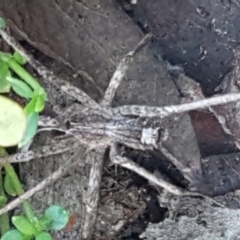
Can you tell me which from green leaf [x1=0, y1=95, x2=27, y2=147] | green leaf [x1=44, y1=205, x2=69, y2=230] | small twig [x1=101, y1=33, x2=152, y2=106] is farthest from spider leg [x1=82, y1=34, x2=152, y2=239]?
green leaf [x1=0, y1=95, x2=27, y2=147]

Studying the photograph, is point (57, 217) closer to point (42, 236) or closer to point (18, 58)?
point (42, 236)

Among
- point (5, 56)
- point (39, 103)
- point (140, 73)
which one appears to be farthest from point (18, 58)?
point (140, 73)

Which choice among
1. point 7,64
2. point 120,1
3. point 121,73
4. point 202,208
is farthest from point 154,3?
point 202,208

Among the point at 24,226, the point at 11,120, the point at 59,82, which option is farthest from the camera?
the point at 59,82

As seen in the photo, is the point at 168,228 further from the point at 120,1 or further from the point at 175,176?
the point at 120,1

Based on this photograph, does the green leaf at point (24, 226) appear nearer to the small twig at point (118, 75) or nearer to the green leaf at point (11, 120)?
the green leaf at point (11, 120)
